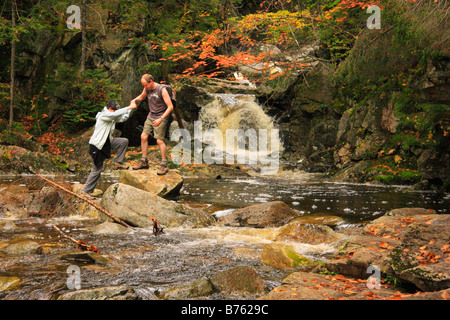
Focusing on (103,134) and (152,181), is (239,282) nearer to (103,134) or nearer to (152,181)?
(103,134)

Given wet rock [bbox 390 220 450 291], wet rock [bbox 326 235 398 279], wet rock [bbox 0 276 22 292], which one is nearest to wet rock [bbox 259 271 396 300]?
wet rock [bbox 326 235 398 279]

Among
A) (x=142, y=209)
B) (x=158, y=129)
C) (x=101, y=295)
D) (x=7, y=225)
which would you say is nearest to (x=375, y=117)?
(x=158, y=129)

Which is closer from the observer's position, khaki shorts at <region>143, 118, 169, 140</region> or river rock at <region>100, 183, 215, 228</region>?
river rock at <region>100, 183, 215, 228</region>

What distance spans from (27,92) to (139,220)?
14889mm

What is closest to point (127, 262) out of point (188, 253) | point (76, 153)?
point (188, 253)

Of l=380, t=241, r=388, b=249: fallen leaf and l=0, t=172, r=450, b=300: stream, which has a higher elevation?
l=380, t=241, r=388, b=249: fallen leaf

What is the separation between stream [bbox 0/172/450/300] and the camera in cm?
477

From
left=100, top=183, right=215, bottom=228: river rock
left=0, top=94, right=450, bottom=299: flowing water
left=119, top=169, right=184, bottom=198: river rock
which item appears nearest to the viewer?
left=0, top=94, right=450, bottom=299: flowing water

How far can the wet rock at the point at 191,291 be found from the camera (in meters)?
4.32

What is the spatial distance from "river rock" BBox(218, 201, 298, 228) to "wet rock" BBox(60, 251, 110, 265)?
341 centimetres

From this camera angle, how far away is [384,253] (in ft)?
16.4

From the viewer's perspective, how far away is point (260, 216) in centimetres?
838

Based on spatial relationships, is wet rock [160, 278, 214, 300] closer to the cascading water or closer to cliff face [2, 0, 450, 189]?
cliff face [2, 0, 450, 189]
